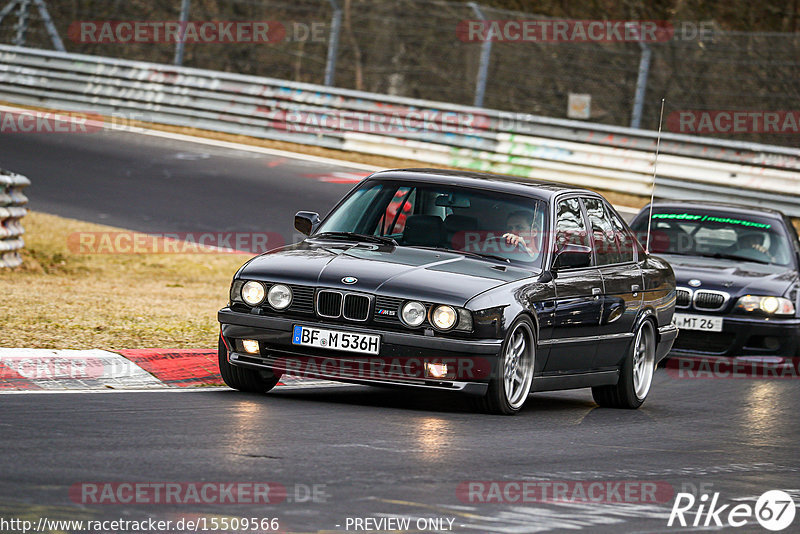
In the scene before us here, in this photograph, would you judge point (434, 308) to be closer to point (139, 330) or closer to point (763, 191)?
point (139, 330)

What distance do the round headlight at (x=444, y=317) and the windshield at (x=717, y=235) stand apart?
236 inches

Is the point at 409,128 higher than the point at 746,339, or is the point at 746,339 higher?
the point at 409,128

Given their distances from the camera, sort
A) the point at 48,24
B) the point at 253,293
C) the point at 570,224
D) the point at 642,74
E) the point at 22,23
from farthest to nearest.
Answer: the point at 22,23
the point at 48,24
the point at 642,74
the point at 570,224
the point at 253,293

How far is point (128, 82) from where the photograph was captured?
2591cm

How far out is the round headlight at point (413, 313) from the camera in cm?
816

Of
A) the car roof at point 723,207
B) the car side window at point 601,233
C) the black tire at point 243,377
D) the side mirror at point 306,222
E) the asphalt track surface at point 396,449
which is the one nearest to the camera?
the asphalt track surface at point 396,449

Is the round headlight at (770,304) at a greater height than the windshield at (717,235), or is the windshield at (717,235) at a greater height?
the windshield at (717,235)

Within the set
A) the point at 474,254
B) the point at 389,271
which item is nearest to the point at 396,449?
the point at 389,271

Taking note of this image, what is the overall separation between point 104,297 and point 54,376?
15.1 ft

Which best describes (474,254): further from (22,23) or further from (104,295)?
(22,23)

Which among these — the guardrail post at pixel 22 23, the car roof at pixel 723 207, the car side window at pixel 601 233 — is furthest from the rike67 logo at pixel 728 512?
the guardrail post at pixel 22 23

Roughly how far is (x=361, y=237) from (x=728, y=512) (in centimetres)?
367

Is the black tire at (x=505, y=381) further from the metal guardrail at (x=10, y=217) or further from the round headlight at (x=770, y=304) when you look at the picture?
the metal guardrail at (x=10, y=217)

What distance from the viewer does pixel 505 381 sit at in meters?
8.52
